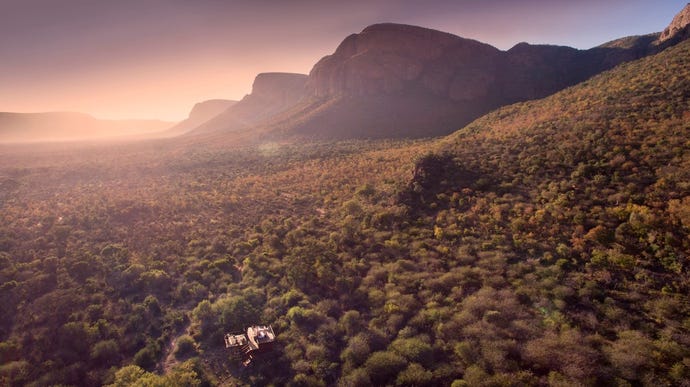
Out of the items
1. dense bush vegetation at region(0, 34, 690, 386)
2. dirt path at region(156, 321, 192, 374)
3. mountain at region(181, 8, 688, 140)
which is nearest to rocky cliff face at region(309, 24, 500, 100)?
mountain at region(181, 8, 688, 140)

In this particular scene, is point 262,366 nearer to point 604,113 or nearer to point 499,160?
point 499,160

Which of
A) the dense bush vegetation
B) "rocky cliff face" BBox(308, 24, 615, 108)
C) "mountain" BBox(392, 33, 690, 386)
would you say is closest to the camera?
"mountain" BBox(392, 33, 690, 386)

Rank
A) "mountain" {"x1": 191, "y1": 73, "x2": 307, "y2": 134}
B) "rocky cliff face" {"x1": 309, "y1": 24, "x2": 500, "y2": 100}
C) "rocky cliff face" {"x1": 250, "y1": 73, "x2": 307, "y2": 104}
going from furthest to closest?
1. "mountain" {"x1": 191, "y1": 73, "x2": 307, "y2": 134}
2. "rocky cliff face" {"x1": 250, "y1": 73, "x2": 307, "y2": 104}
3. "rocky cliff face" {"x1": 309, "y1": 24, "x2": 500, "y2": 100}

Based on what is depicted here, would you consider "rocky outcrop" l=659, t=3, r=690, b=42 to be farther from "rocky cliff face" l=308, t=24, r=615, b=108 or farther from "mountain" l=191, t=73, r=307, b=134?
"mountain" l=191, t=73, r=307, b=134

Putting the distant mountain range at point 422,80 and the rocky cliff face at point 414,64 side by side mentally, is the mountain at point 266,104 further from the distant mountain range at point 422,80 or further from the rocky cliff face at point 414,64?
the rocky cliff face at point 414,64

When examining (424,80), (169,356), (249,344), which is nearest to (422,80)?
(424,80)

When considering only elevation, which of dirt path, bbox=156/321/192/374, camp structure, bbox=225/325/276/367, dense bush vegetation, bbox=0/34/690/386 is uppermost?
dense bush vegetation, bbox=0/34/690/386

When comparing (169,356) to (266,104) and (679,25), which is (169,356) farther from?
(266,104)
